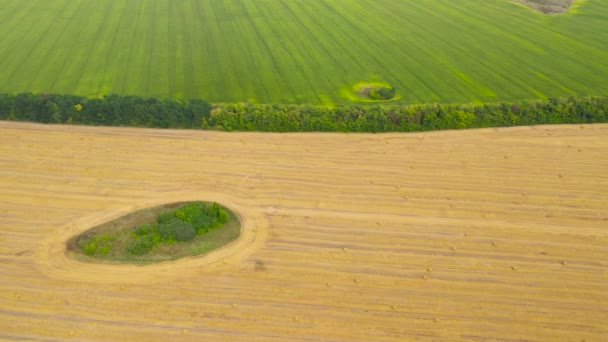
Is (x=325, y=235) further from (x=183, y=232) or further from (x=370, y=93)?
(x=370, y=93)

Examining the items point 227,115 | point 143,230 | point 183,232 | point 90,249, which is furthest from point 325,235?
point 227,115

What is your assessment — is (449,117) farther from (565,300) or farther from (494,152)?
(565,300)

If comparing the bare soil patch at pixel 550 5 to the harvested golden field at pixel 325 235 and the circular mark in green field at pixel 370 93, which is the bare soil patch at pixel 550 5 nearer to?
the harvested golden field at pixel 325 235

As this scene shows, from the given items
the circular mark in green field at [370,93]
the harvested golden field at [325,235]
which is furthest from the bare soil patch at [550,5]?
the circular mark in green field at [370,93]

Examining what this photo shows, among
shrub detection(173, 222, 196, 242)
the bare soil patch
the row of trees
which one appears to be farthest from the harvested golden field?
the bare soil patch

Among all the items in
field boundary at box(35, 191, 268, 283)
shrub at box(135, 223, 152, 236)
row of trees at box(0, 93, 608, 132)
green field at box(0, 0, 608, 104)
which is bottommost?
field boundary at box(35, 191, 268, 283)

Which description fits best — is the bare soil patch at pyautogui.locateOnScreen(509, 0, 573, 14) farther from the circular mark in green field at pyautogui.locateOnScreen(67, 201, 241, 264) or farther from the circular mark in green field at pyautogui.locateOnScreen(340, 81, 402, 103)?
the circular mark in green field at pyautogui.locateOnScreen(67, 201, 241, 264)
